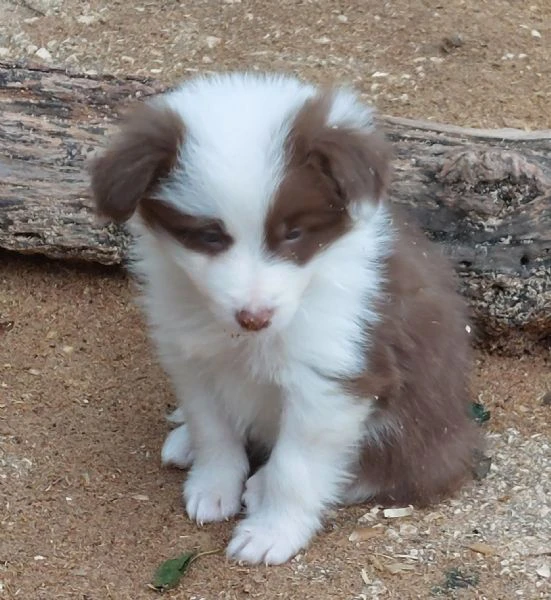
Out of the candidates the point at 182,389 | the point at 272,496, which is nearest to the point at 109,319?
the point at 182,389

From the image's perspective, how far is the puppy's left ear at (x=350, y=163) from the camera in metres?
3.04

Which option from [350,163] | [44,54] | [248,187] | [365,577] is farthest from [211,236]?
[44,54]

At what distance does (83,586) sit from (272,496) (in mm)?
682

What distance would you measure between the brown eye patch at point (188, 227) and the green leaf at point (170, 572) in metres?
1.16

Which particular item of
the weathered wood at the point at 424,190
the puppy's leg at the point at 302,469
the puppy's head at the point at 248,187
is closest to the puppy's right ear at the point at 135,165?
the puppy's head at the point at 248,187

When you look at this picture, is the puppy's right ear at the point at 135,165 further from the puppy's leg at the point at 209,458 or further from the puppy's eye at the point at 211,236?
the puppy's leg at the point at 209,458

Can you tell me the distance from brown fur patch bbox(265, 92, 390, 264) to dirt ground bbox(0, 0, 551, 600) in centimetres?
121

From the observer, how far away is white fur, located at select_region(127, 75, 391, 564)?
3.05 metres

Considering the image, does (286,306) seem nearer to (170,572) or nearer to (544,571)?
(170,572)

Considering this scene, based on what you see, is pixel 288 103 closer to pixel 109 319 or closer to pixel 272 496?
pixel 272 496

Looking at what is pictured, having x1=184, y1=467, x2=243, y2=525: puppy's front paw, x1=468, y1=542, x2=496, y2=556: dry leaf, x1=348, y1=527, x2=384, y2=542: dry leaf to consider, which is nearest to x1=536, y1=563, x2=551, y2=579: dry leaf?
x1=468, y1=542, x2=496, y2=556: dry leaf

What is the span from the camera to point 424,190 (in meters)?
4.52

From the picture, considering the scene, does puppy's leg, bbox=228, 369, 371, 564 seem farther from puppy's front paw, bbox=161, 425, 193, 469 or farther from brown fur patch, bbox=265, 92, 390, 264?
brown fur patch, bbox=265, 92, 390, 264

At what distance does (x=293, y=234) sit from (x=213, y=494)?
1.27 m
